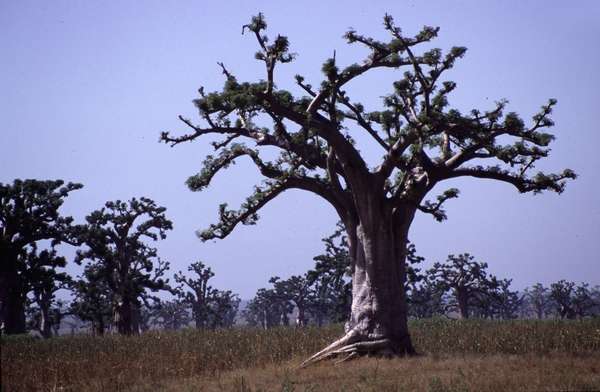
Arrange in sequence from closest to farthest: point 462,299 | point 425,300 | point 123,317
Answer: point 123,317, point 462,299, point 425,300

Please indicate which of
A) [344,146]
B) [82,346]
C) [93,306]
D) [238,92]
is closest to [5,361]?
[82,346]

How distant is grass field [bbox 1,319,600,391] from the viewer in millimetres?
9664

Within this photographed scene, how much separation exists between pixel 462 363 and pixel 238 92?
832 centimetres

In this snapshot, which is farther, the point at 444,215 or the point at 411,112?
the point at 444,215

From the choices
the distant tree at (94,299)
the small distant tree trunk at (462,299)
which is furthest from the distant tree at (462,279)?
the distant tree at (94,299)

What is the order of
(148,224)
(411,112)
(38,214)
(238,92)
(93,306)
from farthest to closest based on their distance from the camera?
1. (93,306)
2. (148,224)
3. (38,214)
4. (411,112)
5. (238,92)

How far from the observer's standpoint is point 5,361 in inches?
549

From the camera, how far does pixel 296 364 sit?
1341 centimetres

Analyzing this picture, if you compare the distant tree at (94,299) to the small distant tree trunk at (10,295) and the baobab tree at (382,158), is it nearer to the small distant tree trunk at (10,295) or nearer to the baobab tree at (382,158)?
the small distant tree trunk at (10,295)

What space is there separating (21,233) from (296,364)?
24567mm

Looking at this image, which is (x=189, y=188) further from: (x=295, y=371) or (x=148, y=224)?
(x=148, y=224)

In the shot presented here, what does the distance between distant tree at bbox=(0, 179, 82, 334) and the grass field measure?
1563 centimetres

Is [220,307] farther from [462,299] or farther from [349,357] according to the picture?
[349,357]

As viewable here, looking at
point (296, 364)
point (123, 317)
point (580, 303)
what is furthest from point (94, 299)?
point (580, 303)
